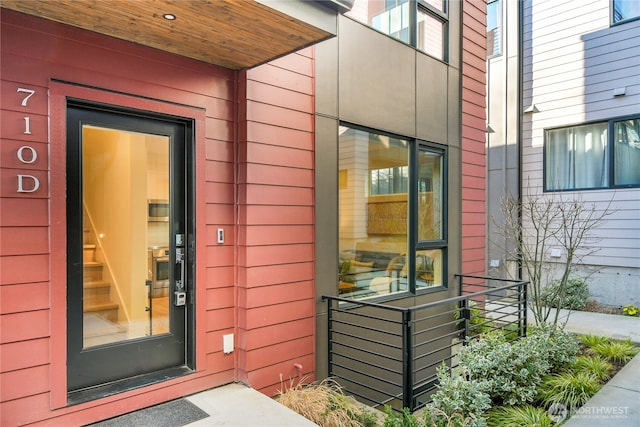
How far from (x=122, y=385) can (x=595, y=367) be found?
13.3 ft

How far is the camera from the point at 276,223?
335cm

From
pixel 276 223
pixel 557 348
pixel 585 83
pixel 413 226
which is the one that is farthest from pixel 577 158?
pixel 276 223

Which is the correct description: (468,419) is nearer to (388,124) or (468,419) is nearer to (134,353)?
(134,353)

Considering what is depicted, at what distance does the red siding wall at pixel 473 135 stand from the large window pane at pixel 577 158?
2663mm

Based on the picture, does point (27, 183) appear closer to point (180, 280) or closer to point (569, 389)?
point (180, 280)

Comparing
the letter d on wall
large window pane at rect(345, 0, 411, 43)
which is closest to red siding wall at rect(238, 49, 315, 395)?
large window pane at rect(345, 0, 411, 43)

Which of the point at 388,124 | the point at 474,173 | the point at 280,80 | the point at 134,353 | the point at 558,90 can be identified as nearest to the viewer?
the point at 134,353

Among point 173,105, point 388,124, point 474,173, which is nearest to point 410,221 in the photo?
point 388,124

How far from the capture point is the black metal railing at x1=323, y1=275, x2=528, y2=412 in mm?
3281

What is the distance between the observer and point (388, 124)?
4441 millimetres

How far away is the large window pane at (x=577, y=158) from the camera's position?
7.00 metres

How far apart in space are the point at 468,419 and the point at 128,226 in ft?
8.94

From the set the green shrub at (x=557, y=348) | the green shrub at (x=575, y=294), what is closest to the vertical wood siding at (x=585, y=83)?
the green shrub at (x=575, y=294)

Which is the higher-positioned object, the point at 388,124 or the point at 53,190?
the point at 388,124
